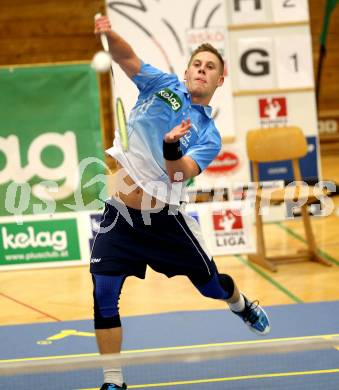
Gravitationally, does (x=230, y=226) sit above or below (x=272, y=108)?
below

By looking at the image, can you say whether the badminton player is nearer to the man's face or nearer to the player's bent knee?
the man's face

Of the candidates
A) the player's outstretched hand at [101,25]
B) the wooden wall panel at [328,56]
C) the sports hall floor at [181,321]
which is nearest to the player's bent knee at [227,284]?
the sports hall floor at [181,321]

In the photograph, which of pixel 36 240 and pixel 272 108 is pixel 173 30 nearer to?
pixel 272 108

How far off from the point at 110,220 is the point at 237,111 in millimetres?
5201

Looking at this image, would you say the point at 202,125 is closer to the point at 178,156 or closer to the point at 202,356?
the point at 178,156

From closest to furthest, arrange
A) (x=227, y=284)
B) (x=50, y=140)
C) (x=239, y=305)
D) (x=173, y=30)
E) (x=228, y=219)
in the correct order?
(x=227, y=284) < (x=239, y=305) < (x=228, y=219) < (x=50, y=140) < (x=173, y=30)

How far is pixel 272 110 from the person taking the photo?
1010cm

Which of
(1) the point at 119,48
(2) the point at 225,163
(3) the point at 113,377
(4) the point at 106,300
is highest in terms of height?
(1) the point at 119,48

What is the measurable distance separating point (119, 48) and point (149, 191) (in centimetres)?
83

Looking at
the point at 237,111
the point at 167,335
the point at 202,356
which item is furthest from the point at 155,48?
the point at 202,356

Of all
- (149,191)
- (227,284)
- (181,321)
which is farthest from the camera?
(181,321)

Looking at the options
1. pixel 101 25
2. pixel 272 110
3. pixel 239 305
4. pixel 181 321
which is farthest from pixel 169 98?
pixel 272 110

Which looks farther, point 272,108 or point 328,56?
point 328,56

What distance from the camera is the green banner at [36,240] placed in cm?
869
